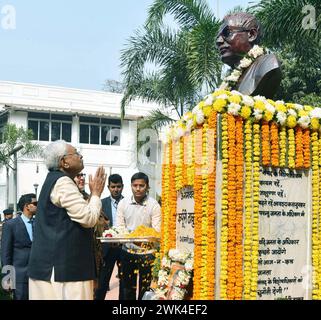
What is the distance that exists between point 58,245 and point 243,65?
2077mm

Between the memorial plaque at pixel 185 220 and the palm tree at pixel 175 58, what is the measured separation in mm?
7572

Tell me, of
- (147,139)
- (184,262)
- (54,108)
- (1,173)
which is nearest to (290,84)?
(147,139)

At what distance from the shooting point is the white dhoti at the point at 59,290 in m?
4.20

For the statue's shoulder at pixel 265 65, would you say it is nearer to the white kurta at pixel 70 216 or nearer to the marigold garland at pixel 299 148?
the marigold garland at pixel 299 148

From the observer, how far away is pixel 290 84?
16.6 metres

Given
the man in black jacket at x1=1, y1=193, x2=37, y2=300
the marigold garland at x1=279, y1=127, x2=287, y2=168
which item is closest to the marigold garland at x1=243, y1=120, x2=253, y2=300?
the marigold garland at x1=279, y1=127, x2=287, y2=168

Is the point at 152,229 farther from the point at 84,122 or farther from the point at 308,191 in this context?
the point at 84,122

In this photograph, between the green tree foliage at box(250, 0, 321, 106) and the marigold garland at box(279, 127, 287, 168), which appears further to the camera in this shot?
the green tree foliage at box(250, 0, 321, 106)

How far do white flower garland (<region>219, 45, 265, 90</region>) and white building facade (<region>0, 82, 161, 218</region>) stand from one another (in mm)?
22491

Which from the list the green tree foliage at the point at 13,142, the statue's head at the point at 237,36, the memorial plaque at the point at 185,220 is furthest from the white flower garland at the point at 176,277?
the green tree foliage at the point at 13,142

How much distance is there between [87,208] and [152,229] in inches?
70.5

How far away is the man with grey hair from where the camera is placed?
165 inches

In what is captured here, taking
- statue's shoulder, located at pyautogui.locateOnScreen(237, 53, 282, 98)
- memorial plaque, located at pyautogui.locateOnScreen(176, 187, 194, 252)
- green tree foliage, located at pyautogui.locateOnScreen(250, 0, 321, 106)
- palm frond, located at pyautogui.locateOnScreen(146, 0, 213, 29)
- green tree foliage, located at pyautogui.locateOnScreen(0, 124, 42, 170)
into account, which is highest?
palm frond, located at pyautogui.locateOnScreen(146, 0, 213, 29)

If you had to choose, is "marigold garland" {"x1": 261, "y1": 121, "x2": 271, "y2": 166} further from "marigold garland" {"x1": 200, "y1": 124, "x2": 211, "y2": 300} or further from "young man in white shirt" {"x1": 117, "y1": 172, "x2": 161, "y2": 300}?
"young man in white shirt" {"x1": 117, "y1": 172, "x2": 161, "y2": 300}
